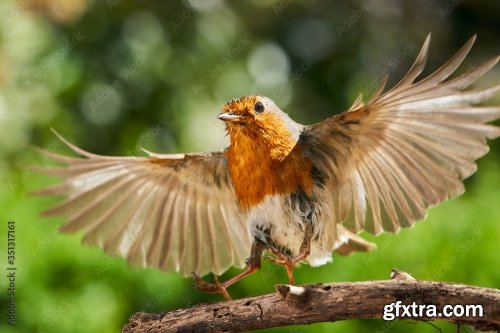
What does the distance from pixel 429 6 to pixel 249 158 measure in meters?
6.21

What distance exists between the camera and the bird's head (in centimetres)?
313

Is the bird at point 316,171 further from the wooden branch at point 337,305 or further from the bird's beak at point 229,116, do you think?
the wooden branch at point 337,305

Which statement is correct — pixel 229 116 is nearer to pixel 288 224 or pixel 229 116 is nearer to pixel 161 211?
pixel 288 224

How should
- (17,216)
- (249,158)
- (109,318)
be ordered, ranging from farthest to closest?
1. (17,216)
2. (109,318)
3. (249,158)

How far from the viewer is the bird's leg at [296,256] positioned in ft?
9.76

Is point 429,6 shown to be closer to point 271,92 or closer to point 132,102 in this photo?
point 271,92

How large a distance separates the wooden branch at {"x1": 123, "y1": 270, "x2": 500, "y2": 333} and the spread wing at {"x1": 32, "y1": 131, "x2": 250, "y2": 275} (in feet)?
2.56

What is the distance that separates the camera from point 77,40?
7.53m

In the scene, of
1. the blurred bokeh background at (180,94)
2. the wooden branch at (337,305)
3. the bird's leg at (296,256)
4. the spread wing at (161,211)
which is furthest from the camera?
the blurred bokeh background at (180,94)

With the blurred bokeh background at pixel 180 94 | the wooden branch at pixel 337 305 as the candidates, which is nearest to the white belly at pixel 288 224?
the wooden branch at pixel 337 305

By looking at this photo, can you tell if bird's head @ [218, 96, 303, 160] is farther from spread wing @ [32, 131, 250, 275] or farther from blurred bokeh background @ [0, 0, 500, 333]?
blurred bokeh background @ [0, 0, 500, 333]

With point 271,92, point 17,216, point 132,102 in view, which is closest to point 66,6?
point 132,102

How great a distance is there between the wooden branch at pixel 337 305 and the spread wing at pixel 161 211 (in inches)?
30.8

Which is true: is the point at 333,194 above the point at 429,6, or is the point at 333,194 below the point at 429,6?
below
